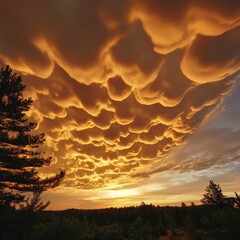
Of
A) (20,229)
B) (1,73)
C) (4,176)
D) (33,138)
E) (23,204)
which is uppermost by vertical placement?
(1,73)

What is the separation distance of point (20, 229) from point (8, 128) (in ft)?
20.8

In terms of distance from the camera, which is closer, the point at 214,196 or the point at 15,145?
the point at 15,145

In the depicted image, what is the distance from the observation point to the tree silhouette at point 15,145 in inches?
562

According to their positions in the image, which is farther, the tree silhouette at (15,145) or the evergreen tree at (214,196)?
the evergreen tree at (214,196)

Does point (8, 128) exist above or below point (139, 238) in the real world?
above

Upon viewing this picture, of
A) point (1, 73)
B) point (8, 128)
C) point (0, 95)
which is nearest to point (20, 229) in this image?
point (8, 128)

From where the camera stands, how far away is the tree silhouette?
1427 cm

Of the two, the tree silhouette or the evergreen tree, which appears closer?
the tree silhouette

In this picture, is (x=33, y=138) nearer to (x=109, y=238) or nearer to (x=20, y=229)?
(x=20, y=229)

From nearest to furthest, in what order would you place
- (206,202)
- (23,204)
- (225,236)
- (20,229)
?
(225,236), (20,229), (23,204), (206,202)

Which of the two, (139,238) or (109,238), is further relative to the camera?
(109,238)

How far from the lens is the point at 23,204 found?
14.6 meters

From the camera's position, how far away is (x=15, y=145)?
1478 centimetres

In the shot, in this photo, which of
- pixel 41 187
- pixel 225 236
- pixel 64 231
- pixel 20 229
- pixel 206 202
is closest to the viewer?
pixel 225 236
